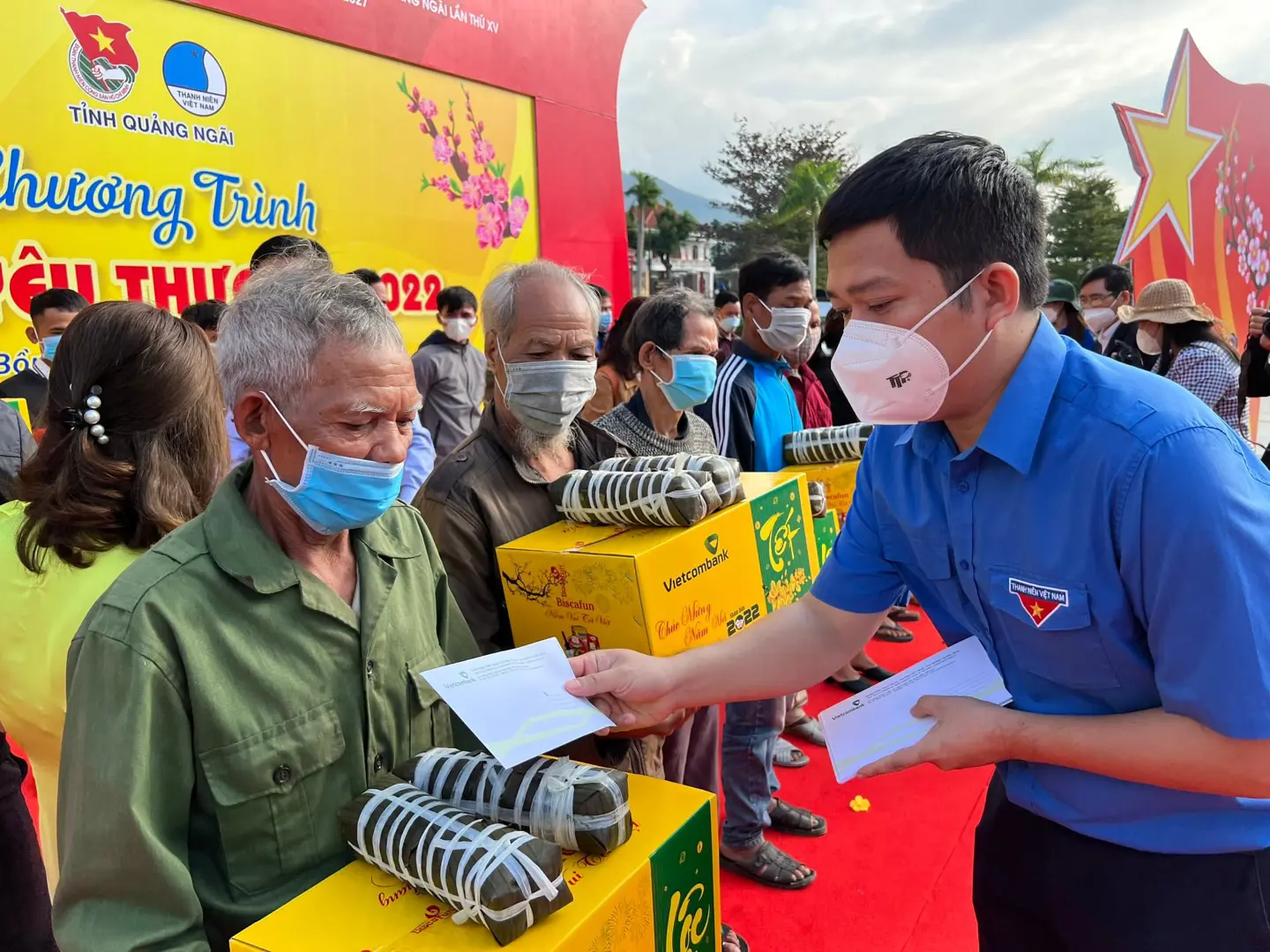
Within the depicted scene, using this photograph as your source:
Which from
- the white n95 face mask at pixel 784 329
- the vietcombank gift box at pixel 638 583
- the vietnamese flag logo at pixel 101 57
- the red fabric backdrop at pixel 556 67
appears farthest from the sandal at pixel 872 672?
the red fabric backdrop at pixel 556 67

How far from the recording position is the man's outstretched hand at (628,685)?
1.61 metres

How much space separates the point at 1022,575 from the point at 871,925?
198 centimetres

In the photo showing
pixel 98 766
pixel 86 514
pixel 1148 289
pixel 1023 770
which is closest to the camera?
pixel 98 766

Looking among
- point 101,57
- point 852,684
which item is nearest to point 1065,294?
point 852,684

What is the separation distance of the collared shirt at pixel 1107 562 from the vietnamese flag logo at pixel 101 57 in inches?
244

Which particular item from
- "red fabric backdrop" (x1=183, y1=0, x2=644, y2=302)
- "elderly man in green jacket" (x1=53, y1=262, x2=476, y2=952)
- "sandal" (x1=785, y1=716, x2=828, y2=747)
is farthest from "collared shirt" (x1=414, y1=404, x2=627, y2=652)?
"red fabric backdrop" (x1=183, y1=0, x2=644, y2=302)

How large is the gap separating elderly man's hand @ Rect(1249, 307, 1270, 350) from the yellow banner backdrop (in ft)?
23.1

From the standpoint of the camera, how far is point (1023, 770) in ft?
4.78

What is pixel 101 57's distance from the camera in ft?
17.7

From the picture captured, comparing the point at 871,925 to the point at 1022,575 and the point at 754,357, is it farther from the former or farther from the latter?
the point at 754,357

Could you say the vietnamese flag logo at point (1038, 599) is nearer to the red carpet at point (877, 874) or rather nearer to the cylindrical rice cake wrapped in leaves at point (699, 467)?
the cylindrical rice cake wrapped in leaves at point (699, 467)

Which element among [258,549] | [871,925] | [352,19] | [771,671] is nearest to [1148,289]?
[871,925]

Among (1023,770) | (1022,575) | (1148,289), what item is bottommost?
(1023,770)

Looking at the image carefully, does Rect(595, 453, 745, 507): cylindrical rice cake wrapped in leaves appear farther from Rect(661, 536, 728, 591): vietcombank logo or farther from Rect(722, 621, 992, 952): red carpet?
Rect(722, 621, 992, 952): red carpet
